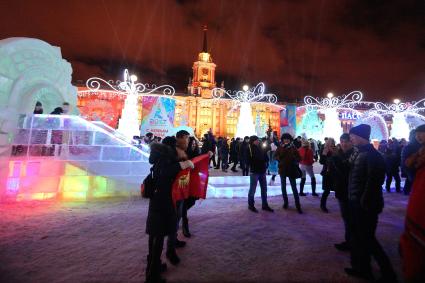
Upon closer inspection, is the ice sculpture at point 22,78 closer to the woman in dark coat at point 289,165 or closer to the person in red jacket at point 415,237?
the woman in dark coat at point 289,165

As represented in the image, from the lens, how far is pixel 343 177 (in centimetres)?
442

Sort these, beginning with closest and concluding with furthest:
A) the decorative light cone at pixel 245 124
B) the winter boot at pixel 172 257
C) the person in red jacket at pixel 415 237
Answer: the person in red jacket at pixel 415 237 → the winter boot at pixel 172 257 → the decorative light cone at pixel 245 124

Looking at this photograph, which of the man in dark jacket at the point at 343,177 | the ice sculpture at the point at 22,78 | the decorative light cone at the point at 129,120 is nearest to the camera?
the man in dark jacket at the point at 343,177

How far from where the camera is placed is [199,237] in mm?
4648

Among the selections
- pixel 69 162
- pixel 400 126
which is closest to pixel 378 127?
pixel 400 126

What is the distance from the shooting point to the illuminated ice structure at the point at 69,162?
7070 millimetres

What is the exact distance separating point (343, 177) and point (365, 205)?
4.67 feet

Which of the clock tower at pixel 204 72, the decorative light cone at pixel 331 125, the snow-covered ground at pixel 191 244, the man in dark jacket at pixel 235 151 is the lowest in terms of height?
the snow-covered ground at pixel 191 244

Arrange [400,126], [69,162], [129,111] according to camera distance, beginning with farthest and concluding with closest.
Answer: [400,126] < [129,111] < [69,162]

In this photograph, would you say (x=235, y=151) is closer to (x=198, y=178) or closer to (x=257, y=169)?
(x=257, y=169)

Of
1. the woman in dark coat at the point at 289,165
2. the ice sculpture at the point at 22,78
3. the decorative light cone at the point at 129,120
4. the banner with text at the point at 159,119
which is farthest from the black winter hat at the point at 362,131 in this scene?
the decorative light cone at the point at 129,120

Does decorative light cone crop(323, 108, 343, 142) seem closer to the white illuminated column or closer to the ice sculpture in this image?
the white illuminated column

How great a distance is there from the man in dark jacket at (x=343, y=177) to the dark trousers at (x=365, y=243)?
68cm

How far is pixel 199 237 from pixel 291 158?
3.24 meters
